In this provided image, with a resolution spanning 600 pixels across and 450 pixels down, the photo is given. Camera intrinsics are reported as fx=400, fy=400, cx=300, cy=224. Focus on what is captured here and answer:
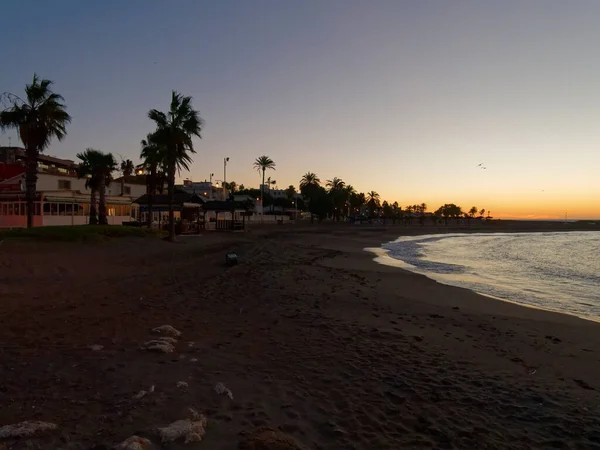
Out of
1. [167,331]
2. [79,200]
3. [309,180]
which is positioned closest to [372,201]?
[309,180]

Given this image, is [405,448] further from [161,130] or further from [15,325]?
[161,130]

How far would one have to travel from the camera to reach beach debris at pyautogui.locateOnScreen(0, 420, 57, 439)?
3631 millimetres

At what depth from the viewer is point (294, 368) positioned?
5910mm

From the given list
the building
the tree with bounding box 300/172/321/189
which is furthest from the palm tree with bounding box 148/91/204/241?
the tree with bounding box 300/172/321/189

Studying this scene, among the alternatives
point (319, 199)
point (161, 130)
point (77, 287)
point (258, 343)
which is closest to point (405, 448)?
point (258, 343)

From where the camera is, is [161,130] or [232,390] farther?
[161,130]

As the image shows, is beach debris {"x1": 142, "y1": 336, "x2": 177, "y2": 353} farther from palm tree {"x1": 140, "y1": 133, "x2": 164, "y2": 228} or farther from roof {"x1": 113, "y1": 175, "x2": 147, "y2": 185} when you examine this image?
roof {"x1": 113, "y1": 175, "x2": 147, "y2": 185}

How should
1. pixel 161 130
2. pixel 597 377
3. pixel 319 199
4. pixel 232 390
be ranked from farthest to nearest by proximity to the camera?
pixel 319 199
pixel 161 130
pixel 597 377
pixel 232 390

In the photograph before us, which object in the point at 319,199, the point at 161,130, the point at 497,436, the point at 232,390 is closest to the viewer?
the point at 497,436

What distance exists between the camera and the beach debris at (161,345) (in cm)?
622

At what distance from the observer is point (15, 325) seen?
7.17 metres

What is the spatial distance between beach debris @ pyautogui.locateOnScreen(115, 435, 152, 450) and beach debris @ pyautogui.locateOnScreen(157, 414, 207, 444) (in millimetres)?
154

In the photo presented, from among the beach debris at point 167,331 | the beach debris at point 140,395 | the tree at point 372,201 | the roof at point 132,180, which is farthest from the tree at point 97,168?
the tree at point 372,201

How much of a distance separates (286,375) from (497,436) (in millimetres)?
2666
